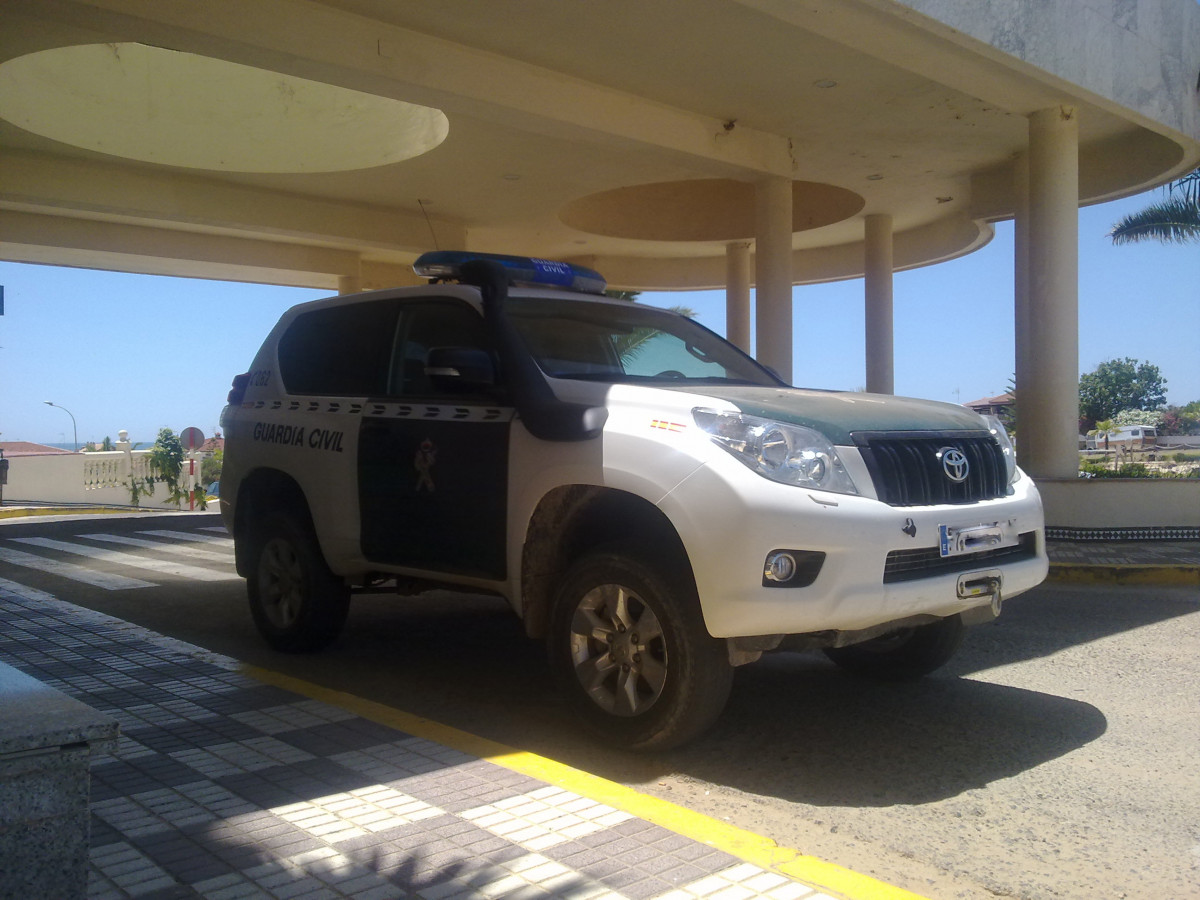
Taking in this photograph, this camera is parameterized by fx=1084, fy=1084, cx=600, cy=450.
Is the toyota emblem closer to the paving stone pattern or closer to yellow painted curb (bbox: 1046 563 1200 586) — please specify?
the paving stone pattern

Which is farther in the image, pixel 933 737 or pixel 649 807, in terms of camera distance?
pixel 933 737

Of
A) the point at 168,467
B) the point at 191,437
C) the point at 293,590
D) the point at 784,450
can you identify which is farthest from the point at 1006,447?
the point at 168,467

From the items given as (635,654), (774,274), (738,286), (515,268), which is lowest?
(635,654)

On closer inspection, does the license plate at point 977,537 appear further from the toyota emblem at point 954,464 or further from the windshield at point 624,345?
the windshield at point 624,345

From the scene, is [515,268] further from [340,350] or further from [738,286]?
[738,286]

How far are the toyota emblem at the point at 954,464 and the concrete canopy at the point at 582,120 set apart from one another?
18.0 ft

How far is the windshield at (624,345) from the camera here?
5.15 metres

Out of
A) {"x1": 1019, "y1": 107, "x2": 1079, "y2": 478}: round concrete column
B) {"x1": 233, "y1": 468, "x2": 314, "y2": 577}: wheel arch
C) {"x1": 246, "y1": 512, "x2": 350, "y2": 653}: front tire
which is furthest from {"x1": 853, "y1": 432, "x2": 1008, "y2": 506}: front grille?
{"x1": 1019, "y1": 107, "x2": 1079, "y2": 478}: round concrete column

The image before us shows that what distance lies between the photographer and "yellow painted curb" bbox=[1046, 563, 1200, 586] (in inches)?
353

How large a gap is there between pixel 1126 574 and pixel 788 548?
6388 mm

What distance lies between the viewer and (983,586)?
447 cm

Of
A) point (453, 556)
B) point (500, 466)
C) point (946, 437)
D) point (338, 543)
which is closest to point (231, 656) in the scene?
point (338, 543)

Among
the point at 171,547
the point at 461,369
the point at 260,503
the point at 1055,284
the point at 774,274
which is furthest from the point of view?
the point at 774,274

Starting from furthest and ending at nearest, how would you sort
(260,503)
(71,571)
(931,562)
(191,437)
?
(191,437), (71,571), (260,503), (931,562)
